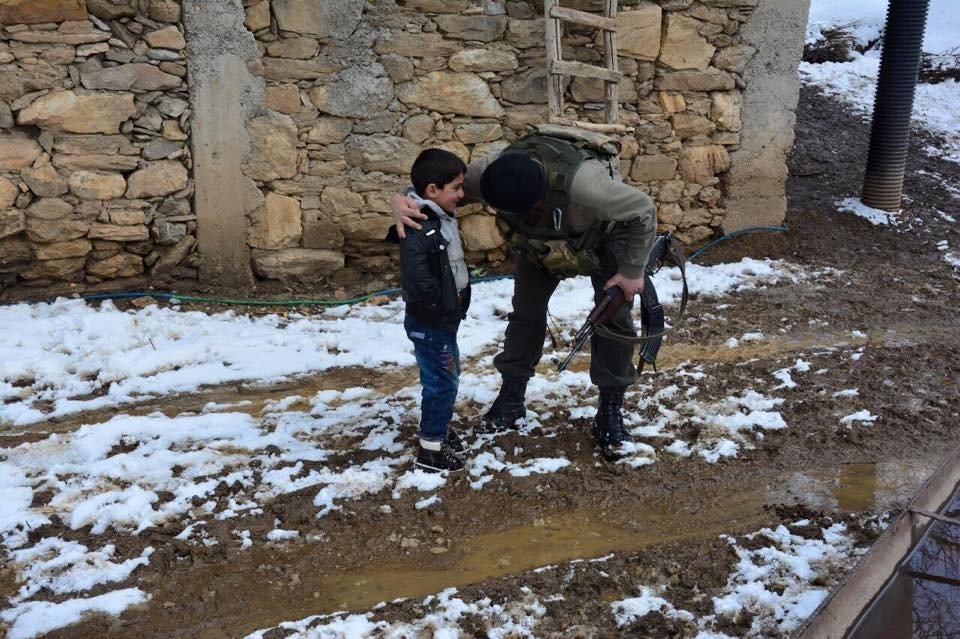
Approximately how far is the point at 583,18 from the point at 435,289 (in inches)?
131

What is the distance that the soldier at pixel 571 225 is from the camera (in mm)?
3121

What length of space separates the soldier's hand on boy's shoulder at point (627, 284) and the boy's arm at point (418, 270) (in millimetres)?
742

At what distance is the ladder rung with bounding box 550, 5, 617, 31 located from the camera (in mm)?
5531

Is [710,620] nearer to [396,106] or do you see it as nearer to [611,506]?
[611,506]

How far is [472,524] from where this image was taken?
3.14 metres

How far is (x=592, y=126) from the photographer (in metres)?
5.75

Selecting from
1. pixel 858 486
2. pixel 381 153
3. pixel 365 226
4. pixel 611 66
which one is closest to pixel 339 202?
pixel 365 226

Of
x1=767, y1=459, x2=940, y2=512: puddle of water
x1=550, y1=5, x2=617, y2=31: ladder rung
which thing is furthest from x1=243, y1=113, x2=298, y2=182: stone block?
x1=767, y1=459, x2=940, y2=512: puddle of water

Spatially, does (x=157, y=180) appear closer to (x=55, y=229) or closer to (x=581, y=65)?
(x=55, y=229)

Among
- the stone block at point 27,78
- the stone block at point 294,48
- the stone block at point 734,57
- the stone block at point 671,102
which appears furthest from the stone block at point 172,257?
the stone block at point 734,57

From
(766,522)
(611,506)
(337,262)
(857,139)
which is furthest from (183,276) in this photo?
(857,139)

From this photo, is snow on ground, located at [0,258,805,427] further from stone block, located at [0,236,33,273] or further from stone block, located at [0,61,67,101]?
stone block, located at [0,61,67,101]

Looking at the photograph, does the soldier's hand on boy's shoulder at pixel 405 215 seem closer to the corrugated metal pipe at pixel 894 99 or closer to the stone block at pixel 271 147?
the stone block at pixel 271 147

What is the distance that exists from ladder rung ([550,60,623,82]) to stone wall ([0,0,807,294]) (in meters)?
0.20
